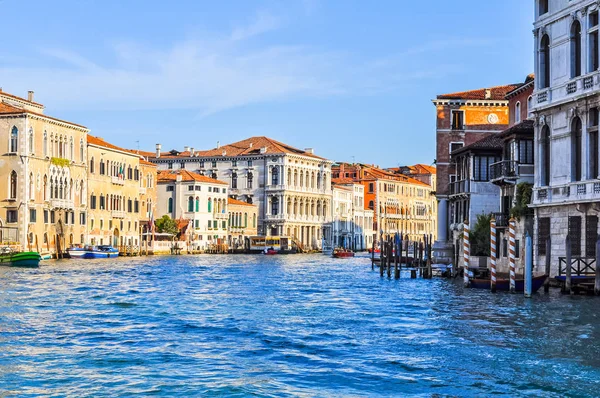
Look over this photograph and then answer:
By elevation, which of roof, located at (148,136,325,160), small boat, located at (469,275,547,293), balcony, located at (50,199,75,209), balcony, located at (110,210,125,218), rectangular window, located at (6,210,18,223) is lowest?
small boat, located at (469,275,547,293)

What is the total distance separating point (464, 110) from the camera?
3953 cm

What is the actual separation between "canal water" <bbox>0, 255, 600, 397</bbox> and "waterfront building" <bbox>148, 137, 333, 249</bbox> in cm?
5378

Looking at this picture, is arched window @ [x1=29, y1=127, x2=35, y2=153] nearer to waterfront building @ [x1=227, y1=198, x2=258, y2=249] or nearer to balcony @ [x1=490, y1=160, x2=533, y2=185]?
waterfront building @ [x1=227, y1=198, x2=258, y2=249]

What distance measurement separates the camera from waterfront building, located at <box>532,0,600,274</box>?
19.9 meters

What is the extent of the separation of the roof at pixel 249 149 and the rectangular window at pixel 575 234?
5515cm

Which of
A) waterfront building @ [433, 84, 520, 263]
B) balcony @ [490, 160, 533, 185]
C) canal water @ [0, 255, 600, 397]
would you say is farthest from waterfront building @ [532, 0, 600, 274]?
waterfront building @ [433, 84, 520, 263]

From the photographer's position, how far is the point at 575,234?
20297 millimetres

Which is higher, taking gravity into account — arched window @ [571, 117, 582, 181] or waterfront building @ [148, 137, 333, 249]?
waterfront building @ [148, 137, 333, 249]

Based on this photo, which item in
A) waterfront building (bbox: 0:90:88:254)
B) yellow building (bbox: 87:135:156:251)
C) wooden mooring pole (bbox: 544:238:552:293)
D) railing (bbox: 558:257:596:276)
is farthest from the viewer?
yellow building (bbox: 87:135:156:251)

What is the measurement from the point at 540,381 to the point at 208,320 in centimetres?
703

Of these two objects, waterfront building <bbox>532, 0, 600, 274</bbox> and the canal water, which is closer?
the canal water

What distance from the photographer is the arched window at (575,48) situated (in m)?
20.7

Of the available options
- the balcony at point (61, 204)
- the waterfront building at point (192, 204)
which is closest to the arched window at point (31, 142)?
the balcony at point (61, 204)

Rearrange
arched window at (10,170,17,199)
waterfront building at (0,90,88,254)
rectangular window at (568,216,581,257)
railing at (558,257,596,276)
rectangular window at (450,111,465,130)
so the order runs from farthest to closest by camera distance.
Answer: arched window at (10,170,17,199)
waterfront building at (0,90,88,254)
rectangular window at (450,111,465,130)
rectangular window at (568,216,581,257)
railing at (558,257,596,276)
